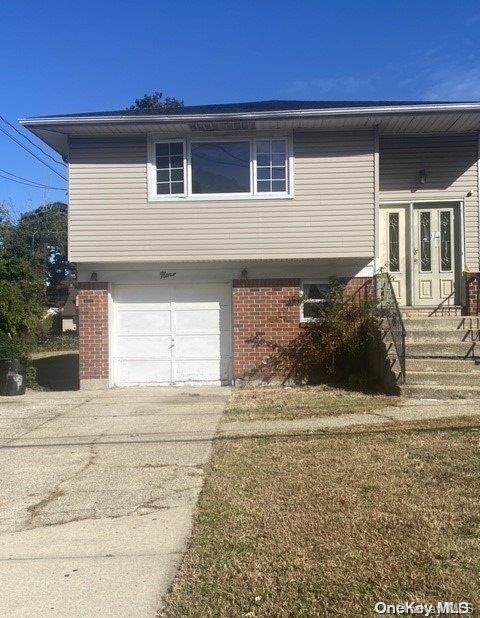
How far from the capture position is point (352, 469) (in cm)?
573

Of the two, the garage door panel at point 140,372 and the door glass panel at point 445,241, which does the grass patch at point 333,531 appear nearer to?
the garage door panel at point 140,372

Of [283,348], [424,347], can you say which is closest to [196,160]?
[283,348]

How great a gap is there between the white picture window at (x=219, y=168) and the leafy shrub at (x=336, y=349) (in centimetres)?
238

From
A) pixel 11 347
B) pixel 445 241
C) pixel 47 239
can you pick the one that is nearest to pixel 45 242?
pixel 47 239

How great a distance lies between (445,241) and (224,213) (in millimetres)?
4430

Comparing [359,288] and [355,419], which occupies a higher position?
[359,288]

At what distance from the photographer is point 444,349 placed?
10336mm

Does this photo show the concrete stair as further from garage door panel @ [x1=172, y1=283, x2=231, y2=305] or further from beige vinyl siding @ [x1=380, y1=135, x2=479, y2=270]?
garage door panel @ [x1=172, y1=283, x2=231, y2=305]

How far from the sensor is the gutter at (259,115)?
35.3 ft

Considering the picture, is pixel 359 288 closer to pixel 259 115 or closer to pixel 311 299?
pixel 311 299

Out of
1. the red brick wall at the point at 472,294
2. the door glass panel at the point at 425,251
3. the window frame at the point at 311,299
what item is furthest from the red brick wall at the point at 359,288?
the red brick wall at the point at 472,294

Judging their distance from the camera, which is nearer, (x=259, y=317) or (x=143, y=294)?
(x=259, y=317)

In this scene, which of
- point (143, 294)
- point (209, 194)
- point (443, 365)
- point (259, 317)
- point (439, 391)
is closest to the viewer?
point (439, 391)

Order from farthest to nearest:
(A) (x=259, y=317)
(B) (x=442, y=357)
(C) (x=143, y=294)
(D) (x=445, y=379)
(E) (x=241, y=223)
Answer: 1. (C) (x=143, y=294)
2. (A) (x=259, y=317)
3. (E) (x=241, y=223)
4. (B) (x=442, y=357)
5. (D) (x=445, y=379)
